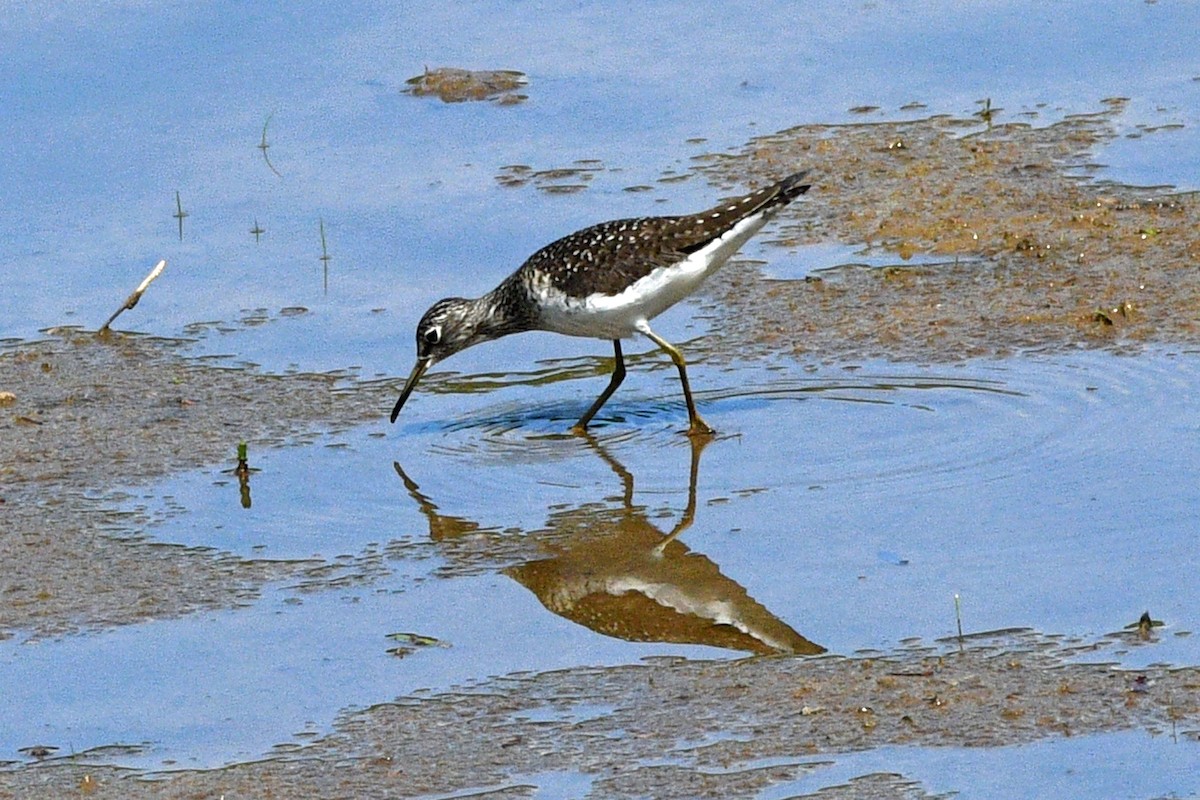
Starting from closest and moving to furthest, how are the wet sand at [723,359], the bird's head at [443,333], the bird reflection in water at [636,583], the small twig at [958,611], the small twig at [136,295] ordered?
the wet sand at [723,359] < the small twig at [958,611] < the bird reflection in water at [636,583] < the bird's head at [443,333] < the small twig at [136,295]

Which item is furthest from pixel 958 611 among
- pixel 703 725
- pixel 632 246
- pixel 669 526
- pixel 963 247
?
pixel 963 247

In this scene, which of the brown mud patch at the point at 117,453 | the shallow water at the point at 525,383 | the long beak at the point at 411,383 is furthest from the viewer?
the long beak at the point at 411,383

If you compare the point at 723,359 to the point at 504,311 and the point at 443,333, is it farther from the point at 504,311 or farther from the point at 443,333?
the point at 443,333

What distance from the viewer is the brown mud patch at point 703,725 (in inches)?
237

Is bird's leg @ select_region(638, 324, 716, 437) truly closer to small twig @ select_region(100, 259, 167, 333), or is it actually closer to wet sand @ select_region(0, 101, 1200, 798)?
wet sand @ select_region(0, 101, 1200, 798)

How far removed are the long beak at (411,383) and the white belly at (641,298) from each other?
24.3 inches

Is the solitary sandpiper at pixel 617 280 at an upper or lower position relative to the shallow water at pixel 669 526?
upper

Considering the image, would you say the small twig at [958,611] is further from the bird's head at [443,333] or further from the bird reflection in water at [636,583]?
the bird's head at [443,333]

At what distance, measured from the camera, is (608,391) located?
377 inches

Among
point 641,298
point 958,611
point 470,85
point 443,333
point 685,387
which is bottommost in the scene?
point 958,611

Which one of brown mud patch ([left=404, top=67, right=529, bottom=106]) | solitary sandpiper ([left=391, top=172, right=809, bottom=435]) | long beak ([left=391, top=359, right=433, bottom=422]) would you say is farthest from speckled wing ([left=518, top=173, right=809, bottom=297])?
brown mud patch ([left=404, top=67, right=529, bottom=106])

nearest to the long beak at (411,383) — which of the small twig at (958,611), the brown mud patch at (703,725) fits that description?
the brown mud patch at (703,725)

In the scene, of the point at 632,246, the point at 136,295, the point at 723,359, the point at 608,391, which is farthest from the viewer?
the point at 136,295

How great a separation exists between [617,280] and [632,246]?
0.75 ft
